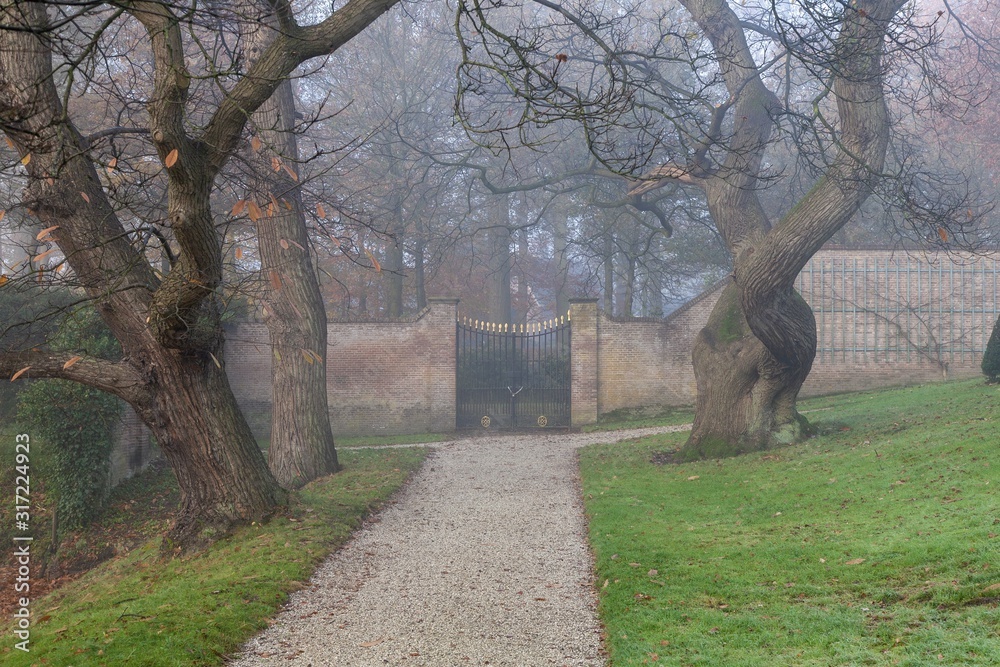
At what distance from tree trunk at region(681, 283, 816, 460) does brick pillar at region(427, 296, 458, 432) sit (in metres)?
7.27

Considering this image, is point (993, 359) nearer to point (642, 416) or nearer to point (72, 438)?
point (642, 416)

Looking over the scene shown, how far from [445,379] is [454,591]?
1245 cm

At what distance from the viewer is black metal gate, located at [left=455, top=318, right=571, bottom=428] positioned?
1911 cm

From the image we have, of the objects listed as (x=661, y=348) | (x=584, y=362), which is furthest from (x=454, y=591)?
(x=661, y=348)

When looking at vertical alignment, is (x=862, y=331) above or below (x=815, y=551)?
above

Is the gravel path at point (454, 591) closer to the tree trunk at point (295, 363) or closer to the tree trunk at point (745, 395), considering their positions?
the tree trunk at point (295, 363)

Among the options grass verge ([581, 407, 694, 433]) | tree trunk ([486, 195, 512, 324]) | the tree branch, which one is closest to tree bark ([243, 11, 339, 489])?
the tree branch

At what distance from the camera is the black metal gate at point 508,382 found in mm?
19109

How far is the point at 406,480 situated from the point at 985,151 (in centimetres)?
2311

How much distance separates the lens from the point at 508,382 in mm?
19109

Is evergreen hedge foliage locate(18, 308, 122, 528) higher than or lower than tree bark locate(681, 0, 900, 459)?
lower

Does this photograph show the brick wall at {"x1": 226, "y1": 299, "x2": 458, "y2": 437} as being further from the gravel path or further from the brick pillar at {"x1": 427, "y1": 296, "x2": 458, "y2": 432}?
the gravel path

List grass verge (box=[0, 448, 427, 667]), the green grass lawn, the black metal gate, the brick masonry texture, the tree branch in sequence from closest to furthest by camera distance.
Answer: the green grass lawn → grass verge (box=[0, 448, 427, 667]) → the tree branch → the brick masonry texture → the black metal gate

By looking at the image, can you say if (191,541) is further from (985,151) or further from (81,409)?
(985,151)
